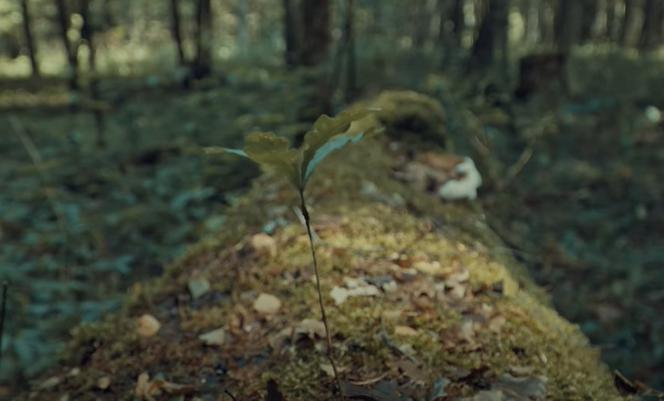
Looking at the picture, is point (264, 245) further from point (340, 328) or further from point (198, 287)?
point (340, 328)

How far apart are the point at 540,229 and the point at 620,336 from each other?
78.7 inches

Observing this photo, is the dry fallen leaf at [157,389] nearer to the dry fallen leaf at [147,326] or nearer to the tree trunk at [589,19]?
the dry fallen leaf at [147,326]

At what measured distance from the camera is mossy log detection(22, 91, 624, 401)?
5.75 ft

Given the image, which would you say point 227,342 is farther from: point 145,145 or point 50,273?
point 145,145

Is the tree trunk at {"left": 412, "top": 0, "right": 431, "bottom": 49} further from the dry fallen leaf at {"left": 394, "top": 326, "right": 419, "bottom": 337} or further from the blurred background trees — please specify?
the dry fallen leaf at {"left": 394, "top": 326, "right": 419, "bottom": 337}

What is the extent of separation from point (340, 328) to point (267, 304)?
0.35 m

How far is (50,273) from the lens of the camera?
500 cm

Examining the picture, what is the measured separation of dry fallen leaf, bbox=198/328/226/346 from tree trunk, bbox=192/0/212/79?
637cm

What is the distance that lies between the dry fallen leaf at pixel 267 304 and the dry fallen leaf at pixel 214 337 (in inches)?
5.8

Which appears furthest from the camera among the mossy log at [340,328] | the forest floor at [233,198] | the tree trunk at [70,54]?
the tree trunk at [70,54]

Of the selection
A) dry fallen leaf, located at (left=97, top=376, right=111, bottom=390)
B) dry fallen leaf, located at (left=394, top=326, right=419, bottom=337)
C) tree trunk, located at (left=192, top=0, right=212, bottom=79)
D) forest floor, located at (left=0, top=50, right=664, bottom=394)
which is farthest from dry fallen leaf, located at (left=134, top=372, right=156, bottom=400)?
tree trunk, located at (left=192, top=0, right=212, bottom=79)

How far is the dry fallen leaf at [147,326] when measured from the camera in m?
2.17

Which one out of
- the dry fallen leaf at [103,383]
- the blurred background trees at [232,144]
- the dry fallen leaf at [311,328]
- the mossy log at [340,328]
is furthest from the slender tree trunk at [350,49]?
the dry fallen leaf at [103,383]

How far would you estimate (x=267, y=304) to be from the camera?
2197mm
